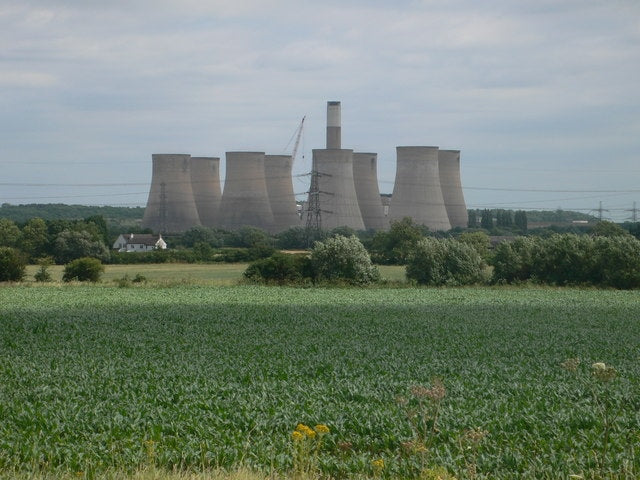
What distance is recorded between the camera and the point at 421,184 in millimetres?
51625

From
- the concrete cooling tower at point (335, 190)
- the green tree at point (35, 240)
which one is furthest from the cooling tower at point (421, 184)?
the green tree at point (35, 240)

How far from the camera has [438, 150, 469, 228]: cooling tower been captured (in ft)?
185

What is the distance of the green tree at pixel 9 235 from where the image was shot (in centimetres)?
4337

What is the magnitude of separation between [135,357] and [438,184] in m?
41.4

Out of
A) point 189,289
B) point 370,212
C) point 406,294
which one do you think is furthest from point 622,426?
point 370,212

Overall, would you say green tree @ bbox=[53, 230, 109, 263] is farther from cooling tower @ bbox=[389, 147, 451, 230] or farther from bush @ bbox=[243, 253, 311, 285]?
cooling tower @ bbox=[389, 147, 451, 230]

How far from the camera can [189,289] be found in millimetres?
28312

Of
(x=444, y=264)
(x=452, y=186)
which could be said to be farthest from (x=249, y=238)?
(x=444, y=264)

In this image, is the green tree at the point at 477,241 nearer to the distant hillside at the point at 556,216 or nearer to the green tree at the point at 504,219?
the green tree at the point at 504,219

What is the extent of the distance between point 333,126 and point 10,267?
32.4 metres

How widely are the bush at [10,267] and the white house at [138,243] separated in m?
20.1

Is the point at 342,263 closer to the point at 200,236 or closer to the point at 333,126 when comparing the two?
the point at 200,236

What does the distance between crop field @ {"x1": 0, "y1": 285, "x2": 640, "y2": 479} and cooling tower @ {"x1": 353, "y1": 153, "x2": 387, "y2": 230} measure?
37.5m

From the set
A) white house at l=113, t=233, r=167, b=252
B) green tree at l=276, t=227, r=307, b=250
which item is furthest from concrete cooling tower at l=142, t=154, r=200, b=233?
green tree at l=276, t=227, r=307, b=250
